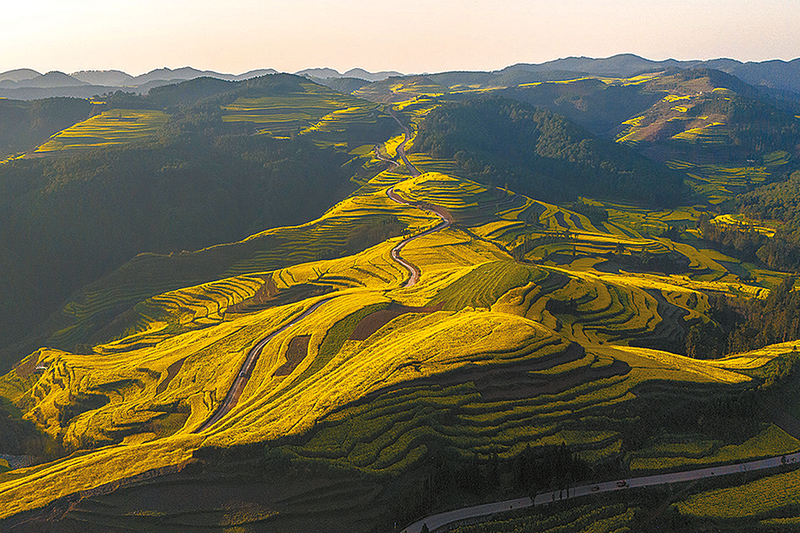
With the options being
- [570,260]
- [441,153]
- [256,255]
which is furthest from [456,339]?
[441,153]

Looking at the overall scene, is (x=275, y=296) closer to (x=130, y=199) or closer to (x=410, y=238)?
(x=410, y=238)

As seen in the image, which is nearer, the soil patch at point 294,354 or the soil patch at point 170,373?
the soil patch at point 294,354

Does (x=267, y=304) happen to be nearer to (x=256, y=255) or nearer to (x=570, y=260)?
(x=256, y=255)

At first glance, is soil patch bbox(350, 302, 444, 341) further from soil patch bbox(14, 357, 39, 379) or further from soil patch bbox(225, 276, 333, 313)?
soil patch bbox(14, 357, 39, 379)

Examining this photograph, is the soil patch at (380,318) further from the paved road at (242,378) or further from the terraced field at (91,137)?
the terraced field at (91,137)

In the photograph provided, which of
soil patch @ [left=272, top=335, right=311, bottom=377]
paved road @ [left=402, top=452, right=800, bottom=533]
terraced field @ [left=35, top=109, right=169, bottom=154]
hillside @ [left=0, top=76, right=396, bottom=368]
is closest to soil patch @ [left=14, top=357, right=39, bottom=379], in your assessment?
hillside @ [left=0, top=76, right=396, bottom=368]

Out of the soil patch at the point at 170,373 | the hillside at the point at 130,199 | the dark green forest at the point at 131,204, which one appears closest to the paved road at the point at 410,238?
the hillside at the point at 130,199
